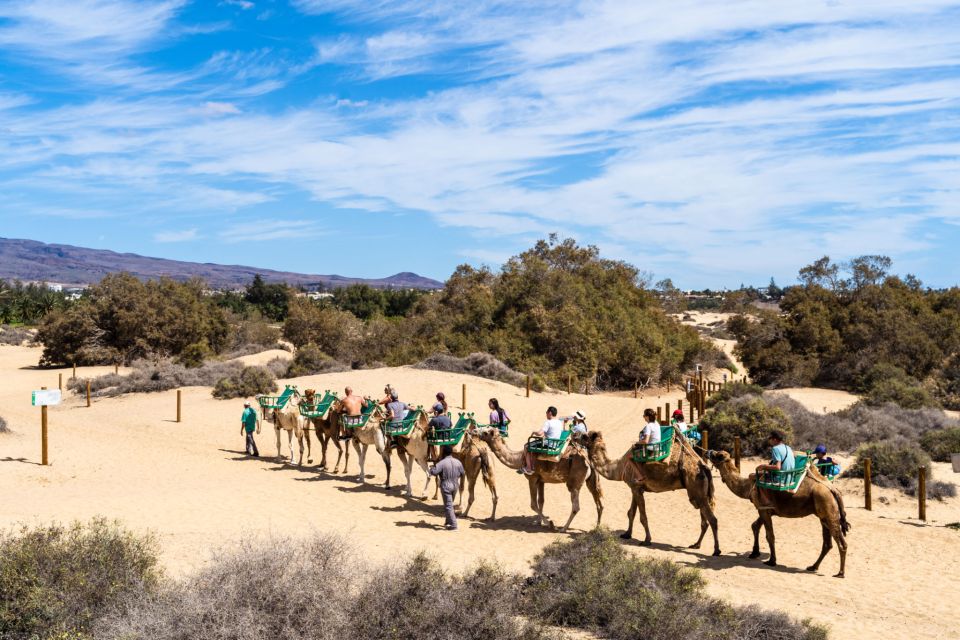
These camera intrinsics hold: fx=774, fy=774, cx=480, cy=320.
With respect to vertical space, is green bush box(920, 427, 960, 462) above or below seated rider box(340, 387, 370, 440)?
below

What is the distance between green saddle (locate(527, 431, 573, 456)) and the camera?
41.8 ft

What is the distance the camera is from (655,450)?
39.3 ft

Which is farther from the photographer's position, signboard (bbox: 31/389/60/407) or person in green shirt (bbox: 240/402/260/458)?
person in green shirt (bbox: 240/402/260/458)

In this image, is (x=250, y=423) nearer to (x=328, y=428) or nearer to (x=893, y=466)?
(x=328, y=428)

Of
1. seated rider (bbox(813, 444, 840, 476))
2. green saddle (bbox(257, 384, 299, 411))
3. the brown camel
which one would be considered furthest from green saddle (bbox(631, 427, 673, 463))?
green saddle (bbox(257, 384, 299, 411))

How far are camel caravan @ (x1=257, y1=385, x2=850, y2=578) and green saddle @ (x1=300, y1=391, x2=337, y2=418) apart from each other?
5.05ft

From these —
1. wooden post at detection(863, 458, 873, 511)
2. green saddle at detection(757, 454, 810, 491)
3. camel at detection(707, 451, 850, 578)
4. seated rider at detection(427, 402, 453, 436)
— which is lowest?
wooden post at detection(863, 458, 873, 511)

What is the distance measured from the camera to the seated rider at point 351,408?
53.1 ft

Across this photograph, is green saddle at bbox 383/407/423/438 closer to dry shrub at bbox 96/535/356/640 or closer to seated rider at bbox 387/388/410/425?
seated rider at bbox 387/388/410/425

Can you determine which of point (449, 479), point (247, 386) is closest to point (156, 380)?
point (247, 386)

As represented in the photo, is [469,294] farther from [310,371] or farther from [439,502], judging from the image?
[439,502]

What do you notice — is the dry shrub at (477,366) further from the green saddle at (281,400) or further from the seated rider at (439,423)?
the seated rider at (439,423)

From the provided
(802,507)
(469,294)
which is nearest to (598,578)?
(802,507)

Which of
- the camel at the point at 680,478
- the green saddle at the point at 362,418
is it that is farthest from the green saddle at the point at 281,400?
the camel at the point at 680,478
